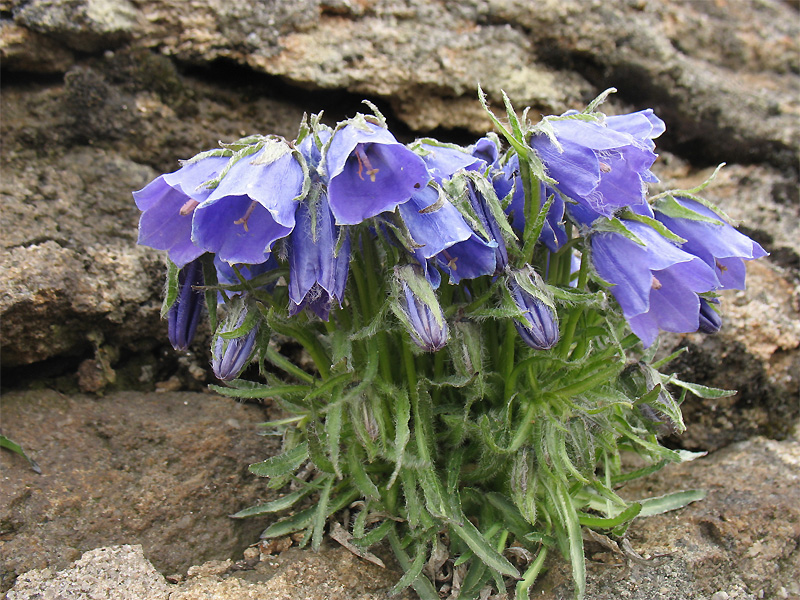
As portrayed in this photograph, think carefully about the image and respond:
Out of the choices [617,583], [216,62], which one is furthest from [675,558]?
[216,62]

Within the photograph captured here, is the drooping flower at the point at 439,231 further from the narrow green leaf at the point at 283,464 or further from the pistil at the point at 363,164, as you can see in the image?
the narrow green leaf at the point at 283,464

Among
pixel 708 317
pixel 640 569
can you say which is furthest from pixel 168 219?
pixel 640 569

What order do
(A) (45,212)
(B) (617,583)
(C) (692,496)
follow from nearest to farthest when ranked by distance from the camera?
(B) (617,583) → (C) (692,496) → (A) (45,212)


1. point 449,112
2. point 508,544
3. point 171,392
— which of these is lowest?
point 171,392

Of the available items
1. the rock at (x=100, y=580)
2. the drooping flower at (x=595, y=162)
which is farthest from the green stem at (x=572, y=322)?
the rock at (x=100, y=580)

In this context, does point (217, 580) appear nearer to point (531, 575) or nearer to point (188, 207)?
point (531, 575)

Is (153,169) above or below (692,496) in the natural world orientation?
above

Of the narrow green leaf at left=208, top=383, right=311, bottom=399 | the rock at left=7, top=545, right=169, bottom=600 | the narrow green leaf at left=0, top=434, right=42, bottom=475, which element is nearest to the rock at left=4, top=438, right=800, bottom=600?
the rock at left=7, top=545, right=169, bottom=600

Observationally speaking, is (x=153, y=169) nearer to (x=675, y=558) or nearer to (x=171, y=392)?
(x=171, y=392)
